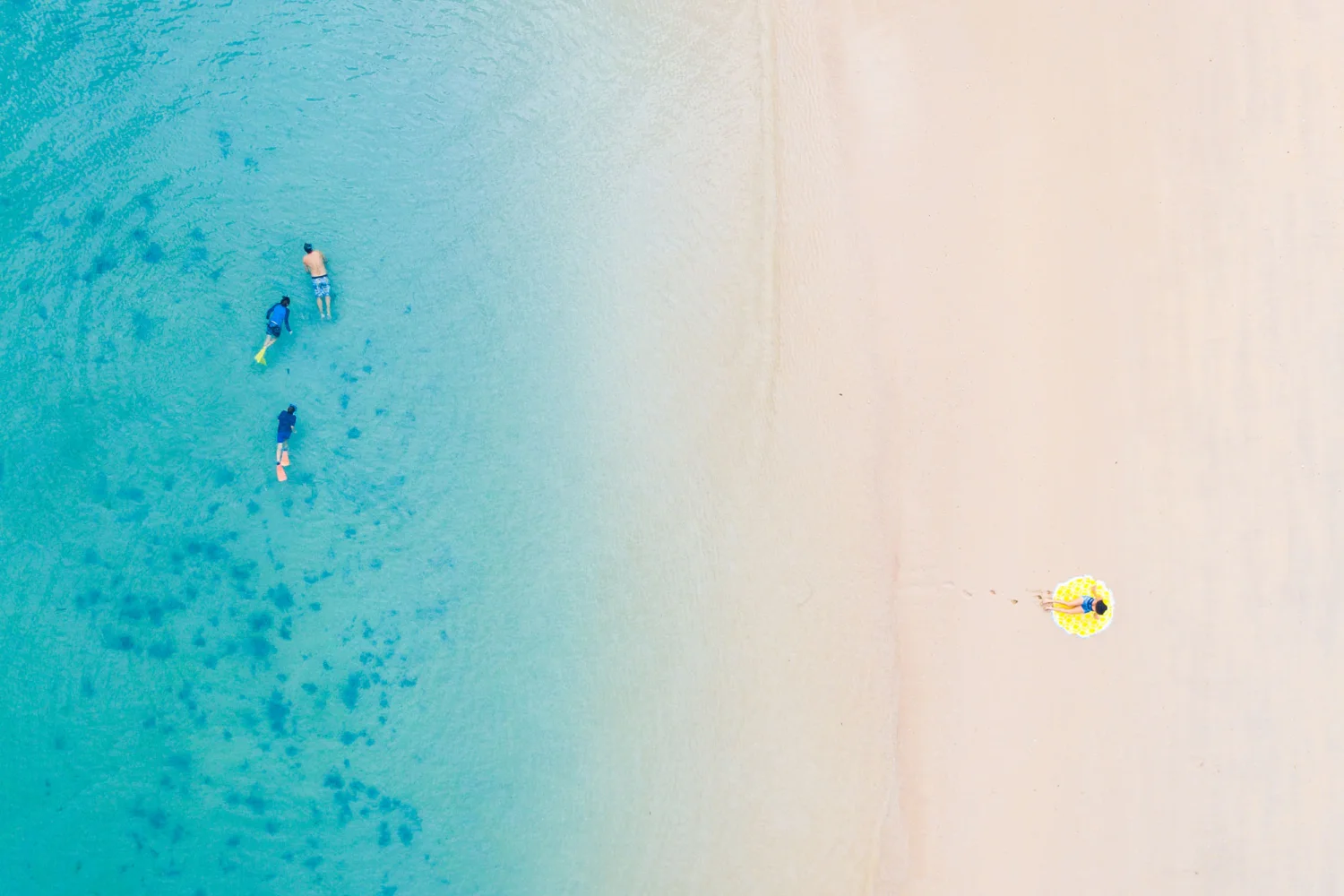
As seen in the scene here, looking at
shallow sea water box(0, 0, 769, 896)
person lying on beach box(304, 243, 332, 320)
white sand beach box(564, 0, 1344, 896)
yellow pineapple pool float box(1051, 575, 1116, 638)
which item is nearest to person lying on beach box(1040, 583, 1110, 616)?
yellow pineapple pool float box(1051, 575, 1116, 638)

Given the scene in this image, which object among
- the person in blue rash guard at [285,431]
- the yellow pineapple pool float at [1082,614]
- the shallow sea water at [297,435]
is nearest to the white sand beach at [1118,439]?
the yellow pineapple pool float at [1082,614]

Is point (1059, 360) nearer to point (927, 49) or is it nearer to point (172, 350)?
point (927, 49)

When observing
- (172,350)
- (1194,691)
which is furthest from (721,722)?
(172,350)

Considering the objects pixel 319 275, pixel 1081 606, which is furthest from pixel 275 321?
pixel 1081 606

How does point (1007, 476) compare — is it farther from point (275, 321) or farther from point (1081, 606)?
point (275, 321)

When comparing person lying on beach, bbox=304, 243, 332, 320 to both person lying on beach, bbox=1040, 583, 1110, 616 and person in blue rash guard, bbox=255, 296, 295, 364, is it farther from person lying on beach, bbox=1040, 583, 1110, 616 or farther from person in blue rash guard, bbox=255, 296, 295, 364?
person lying on beach, bbox=1040, 583, 1110, 616
